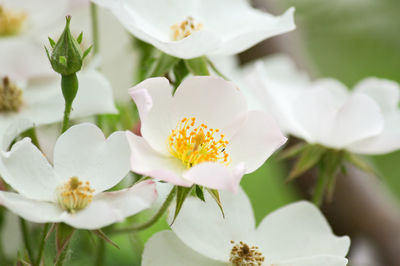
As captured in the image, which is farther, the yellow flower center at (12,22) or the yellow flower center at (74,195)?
the yellow flower center at (12,22)

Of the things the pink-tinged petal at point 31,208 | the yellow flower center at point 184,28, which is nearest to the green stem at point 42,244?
the pink-tinged petal at point 31,208

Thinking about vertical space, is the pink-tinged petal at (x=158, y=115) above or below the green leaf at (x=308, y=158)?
above

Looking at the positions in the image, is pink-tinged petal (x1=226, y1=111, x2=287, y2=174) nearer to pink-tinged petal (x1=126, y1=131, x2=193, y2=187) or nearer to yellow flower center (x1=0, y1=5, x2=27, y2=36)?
pink-tinged petal (x1=126, y1=131, x2=193, y2=187)

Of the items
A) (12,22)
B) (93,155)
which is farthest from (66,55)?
(12,22)

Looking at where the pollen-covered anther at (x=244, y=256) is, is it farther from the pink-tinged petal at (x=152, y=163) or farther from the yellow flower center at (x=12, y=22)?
the yellow flower center at (x=12, y=22)

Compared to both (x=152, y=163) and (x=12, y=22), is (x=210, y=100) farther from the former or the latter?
(x=12, y=22)

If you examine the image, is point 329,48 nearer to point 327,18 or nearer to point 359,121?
point 327,18

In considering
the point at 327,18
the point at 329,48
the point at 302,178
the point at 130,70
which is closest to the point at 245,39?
the point at 130,70
